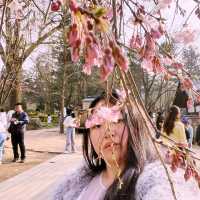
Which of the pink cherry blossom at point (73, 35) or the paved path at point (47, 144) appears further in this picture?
the paved path at point (47, 144)

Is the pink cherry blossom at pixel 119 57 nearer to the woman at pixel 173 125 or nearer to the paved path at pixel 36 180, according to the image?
the paved path at pixel 36 180

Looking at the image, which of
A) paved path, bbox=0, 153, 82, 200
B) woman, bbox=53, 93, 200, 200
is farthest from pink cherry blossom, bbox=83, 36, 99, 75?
paved path, bbox=0, 153, 82, 200

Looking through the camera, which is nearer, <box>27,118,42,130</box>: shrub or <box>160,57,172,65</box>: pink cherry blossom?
<box>160,57,172,65</box>: pink cherry blossom

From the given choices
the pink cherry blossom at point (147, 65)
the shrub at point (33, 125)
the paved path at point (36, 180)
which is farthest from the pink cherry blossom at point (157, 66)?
the shrub at point (33, 125)

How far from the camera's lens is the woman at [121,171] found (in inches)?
72.5

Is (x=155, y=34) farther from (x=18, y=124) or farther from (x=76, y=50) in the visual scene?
(x=18, y=124)

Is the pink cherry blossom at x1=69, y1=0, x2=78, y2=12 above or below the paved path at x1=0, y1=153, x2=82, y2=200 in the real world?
above

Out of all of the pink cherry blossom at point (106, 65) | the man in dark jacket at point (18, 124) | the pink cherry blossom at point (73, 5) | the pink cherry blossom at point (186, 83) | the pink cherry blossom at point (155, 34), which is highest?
the pink cherry blossom at point (73, 5)

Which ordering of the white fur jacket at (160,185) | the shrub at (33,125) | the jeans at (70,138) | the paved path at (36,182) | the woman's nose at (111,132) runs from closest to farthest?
the woman's nose at (111,132)
the white fur jacket at (160,185)
the paved path at (36,182)
the jeans at (70,138)
the shrub at (33,125)

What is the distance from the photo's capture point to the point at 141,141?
2018 millimetres

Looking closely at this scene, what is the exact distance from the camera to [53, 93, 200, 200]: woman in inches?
72.5

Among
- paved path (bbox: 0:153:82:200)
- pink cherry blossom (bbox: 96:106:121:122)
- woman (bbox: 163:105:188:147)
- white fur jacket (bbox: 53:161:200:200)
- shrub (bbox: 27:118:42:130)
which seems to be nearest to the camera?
pink cherry blossom (bbox: 96:106:121:122)

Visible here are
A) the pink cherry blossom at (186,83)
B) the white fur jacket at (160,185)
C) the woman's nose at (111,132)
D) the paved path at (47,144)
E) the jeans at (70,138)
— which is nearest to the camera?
the woman's nose at (111,132)

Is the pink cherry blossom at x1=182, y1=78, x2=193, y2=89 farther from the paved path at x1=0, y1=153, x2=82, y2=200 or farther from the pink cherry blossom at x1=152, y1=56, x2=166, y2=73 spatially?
the paved path at x1=0, y1=153, x2=82, y2=200
